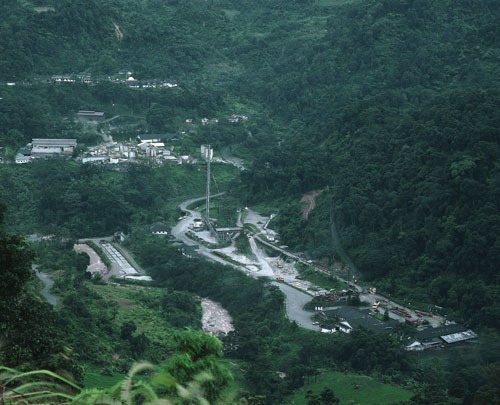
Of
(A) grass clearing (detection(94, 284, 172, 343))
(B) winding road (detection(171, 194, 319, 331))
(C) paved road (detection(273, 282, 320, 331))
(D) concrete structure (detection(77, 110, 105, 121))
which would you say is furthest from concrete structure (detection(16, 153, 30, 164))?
(C) paved road (detection(273, 282, 320, 331))

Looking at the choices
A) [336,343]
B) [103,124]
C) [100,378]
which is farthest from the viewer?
[103,124]

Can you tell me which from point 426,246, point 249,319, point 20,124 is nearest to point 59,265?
point 249,319

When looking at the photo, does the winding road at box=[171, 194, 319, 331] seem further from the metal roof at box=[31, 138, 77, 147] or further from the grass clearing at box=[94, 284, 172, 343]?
the metal roof at box=[31, 138, 77, 147]

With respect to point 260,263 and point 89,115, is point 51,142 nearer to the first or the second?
point 89,115

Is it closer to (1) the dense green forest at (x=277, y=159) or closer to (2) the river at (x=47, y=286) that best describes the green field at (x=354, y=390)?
(1) the dense green forest at (x=277, y=159)

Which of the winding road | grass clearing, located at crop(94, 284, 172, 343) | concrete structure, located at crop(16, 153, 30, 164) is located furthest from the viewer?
concrete structure, located at crop(16, 153, 30, 164)

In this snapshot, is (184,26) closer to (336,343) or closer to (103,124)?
(103,124)
